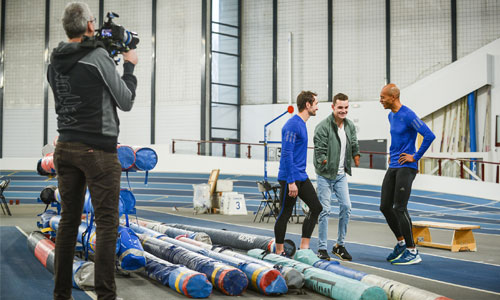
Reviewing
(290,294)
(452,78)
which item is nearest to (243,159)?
(452,78)

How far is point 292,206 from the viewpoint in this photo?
14.9 feet

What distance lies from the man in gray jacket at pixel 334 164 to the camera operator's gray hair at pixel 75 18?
3.12 meters

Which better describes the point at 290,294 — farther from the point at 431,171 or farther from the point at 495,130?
the point at 495,130

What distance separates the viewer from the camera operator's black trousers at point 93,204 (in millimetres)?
2475

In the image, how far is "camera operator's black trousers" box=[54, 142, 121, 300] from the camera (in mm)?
2475

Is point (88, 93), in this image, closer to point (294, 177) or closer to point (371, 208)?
point (294, 177)

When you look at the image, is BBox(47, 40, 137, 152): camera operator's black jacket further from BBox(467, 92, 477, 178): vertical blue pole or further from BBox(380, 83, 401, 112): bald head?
BBox(467, 92, 477, 178): vertical blue pole

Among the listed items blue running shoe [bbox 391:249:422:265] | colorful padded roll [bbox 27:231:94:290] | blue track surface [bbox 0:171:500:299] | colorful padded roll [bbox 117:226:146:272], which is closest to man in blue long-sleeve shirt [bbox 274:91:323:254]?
blue track surface [bbox 0:171:500:299]

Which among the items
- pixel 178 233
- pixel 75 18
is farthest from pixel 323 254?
pixel 75 18

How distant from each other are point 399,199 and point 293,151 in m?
1.25

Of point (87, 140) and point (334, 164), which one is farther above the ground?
point (87, 140)

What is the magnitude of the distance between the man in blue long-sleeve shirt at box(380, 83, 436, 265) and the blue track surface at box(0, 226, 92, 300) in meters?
3.09

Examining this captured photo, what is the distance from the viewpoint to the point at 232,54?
21.7 m

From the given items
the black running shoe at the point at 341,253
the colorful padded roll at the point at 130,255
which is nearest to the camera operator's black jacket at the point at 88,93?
the colorful padded roll at the point at 130,255
